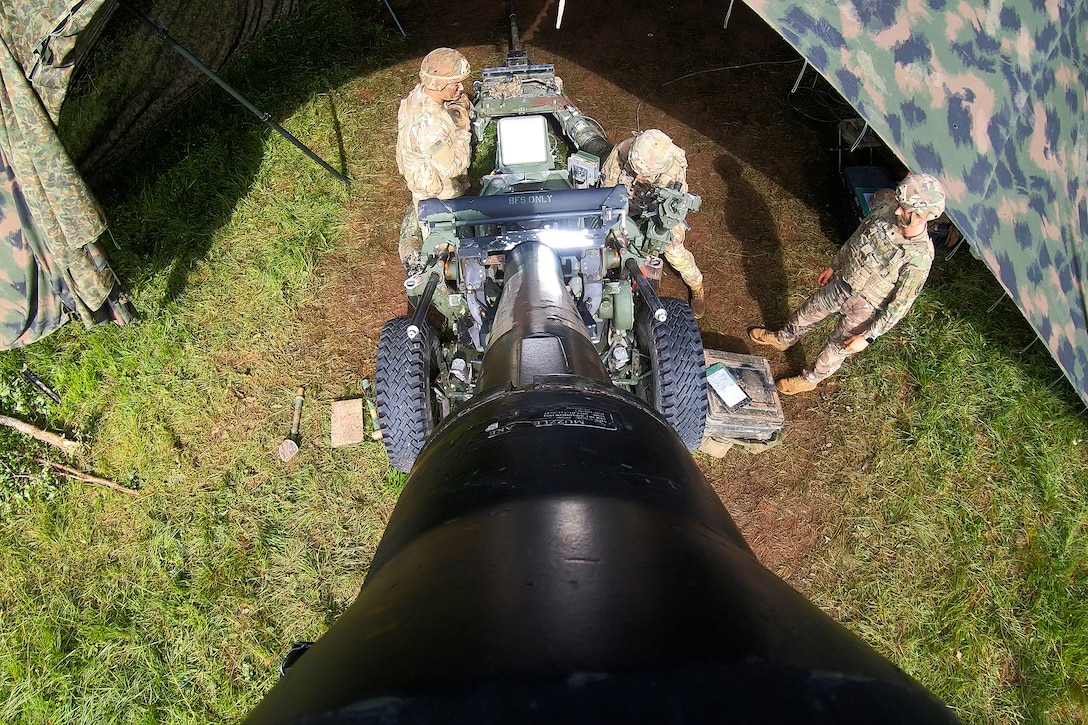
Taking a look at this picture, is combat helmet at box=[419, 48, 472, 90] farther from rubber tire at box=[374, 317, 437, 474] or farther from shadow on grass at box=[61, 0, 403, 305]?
shadow on grass at box=[61, 0, 403, 305]

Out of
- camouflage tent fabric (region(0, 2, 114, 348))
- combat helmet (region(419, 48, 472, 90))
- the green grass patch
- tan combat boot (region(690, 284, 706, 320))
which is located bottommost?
the green grass patch

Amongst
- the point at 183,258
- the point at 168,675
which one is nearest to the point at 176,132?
the point at 183,258

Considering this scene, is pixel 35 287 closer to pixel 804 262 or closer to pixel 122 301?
pixel 122 301

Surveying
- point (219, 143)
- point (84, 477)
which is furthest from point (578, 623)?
point (219, 143)

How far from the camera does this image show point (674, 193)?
→ 4.49 m

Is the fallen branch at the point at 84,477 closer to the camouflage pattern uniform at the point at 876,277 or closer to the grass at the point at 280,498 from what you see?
the grass at the point at 280,498

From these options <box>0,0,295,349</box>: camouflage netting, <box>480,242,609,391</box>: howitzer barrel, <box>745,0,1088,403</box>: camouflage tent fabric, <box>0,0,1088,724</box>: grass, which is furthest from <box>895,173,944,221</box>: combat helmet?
<box>0,0,295,349</box>: camouflage netting

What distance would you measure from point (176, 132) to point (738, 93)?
605 cm

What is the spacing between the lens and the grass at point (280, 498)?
14.5ft

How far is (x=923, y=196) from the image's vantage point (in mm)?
3986

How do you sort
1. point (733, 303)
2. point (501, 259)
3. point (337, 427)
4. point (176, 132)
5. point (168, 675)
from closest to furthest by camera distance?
1. point (501, 259)
2. point (168, 675)
3. point (337, 427)
4. point (733, 303)
5. point (176, 132)

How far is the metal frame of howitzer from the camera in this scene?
4.00 m

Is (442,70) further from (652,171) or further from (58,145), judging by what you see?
(58,145)

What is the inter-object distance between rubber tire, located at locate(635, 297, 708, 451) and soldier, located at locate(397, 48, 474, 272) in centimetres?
183
